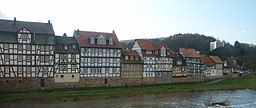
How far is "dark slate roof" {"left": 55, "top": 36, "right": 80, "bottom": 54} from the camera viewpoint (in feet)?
180

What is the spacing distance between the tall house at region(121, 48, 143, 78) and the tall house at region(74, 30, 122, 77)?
1.39 metres

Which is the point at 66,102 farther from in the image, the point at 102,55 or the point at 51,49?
the point at 102,55

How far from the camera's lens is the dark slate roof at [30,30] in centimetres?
5059

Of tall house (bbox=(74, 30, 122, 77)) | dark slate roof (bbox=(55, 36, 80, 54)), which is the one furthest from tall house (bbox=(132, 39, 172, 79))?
dark slate roof (bbox=(55, 36, 80, 54))

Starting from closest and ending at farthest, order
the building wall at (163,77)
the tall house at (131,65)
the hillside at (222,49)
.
Result: 1. the tall house at (131,65)
2. the building wall at (163,77)
3. the hillside at (222,49)

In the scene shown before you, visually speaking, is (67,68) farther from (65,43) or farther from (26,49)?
(26,49)

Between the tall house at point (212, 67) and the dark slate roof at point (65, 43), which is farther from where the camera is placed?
the tall house at point (212, 67)

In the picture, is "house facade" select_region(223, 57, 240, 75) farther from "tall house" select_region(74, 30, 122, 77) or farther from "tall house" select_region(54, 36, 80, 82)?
"tall house" select_region(54, 36, 80, 82)

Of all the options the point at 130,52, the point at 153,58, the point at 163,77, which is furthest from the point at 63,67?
the point at 163,77

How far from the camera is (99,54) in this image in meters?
58.8

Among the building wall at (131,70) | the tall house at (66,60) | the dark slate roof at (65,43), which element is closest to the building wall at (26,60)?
the tall house at (66,60)

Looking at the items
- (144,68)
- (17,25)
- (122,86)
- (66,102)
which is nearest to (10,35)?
(17,25)

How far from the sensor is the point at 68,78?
55.3m

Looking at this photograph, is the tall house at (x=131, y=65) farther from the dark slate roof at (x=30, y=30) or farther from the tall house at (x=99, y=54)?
the dark slate roof at (x=30, y=30)
